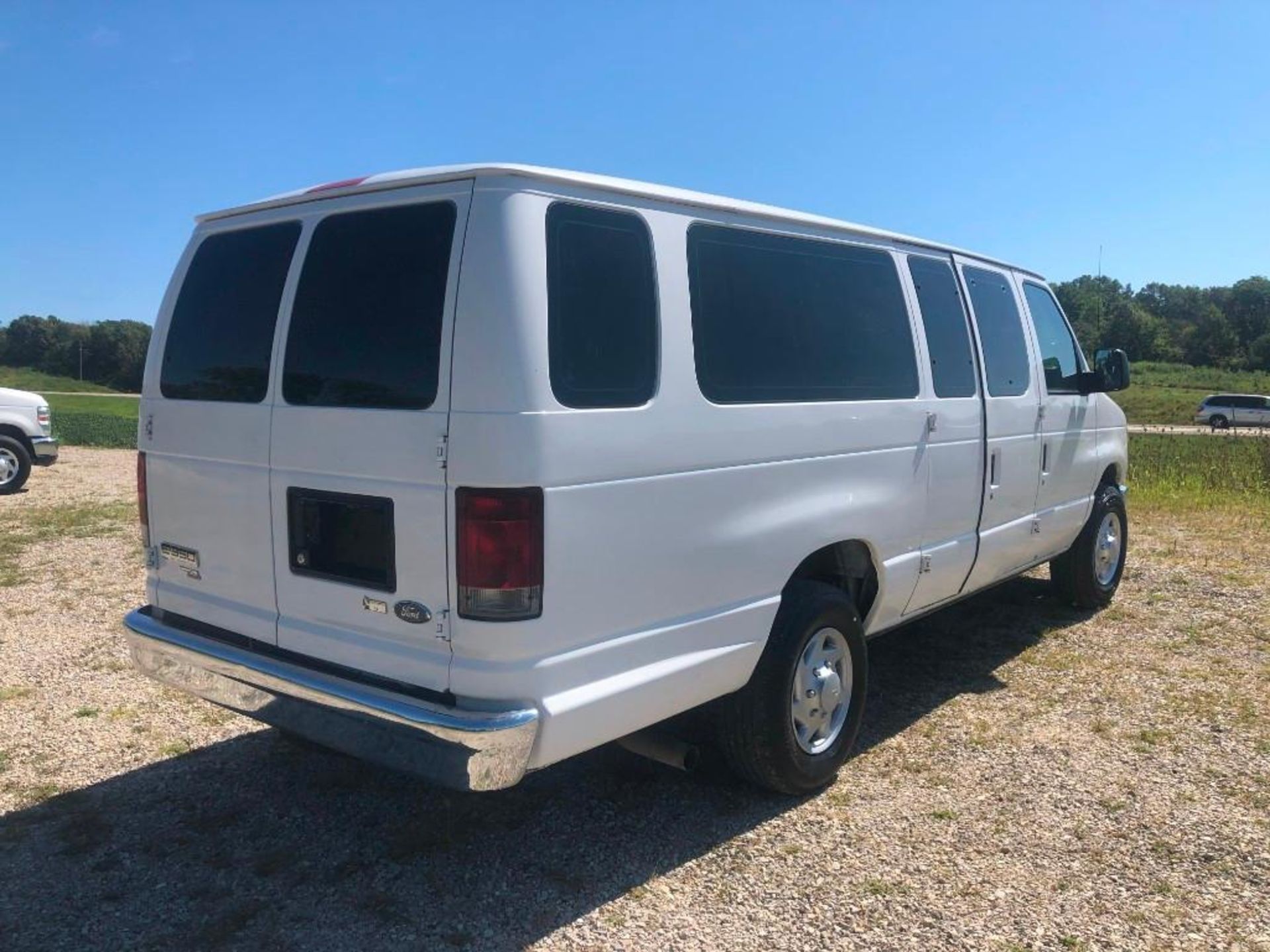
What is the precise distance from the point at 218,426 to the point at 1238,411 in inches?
2184

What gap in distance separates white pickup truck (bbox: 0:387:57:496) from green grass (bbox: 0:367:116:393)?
180 ft

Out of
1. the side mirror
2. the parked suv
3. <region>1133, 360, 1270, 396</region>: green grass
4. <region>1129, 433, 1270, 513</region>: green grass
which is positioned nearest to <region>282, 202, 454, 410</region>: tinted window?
the side mirror

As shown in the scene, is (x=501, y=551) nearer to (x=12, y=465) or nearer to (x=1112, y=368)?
(x=1112, y=368)

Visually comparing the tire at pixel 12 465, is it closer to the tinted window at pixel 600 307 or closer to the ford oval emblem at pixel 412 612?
the ford oval emblem at pixel 412 612

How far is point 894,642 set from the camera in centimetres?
649

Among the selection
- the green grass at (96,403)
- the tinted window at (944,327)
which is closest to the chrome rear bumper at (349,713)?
the tinted window at (944,327)

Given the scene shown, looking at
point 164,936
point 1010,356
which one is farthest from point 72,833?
point 1010,356

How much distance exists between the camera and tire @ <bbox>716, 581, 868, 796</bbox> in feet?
12.6

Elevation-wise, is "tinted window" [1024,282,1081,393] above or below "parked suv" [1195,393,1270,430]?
above

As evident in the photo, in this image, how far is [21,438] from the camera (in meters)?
13.7

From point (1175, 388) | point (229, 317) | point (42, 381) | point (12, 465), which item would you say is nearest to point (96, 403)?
point (42, 381)

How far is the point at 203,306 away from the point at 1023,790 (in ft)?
12.8

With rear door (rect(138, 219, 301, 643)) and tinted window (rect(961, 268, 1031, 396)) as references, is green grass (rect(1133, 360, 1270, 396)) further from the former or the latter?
rear door (rect(138, 219, 301, 643))

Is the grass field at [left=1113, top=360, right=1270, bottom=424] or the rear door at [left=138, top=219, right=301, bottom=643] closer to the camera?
the rear door at [left=138, top=219, right=301, bottom=643]
